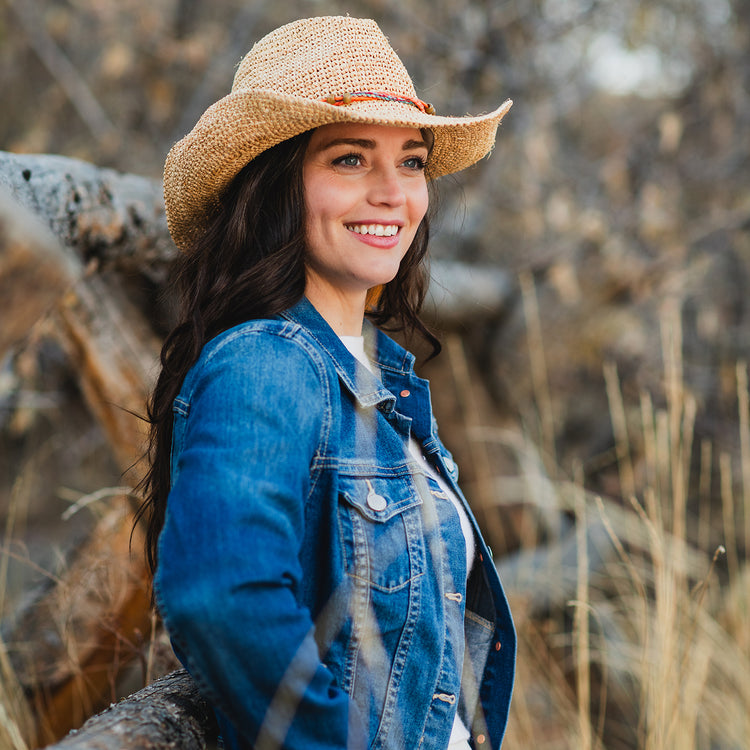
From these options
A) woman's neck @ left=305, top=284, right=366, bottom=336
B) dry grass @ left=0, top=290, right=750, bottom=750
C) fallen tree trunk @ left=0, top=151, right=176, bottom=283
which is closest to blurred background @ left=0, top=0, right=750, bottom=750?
dry grass @ left=0, top=290, right=750, bottom=750

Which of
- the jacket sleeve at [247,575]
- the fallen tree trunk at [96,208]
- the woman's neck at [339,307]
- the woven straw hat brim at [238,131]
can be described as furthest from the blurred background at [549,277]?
the jacket sleeve at [247,575]

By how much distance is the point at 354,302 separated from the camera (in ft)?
5.14

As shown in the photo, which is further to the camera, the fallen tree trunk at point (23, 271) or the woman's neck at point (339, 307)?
the woman's neck at point (339, 307)

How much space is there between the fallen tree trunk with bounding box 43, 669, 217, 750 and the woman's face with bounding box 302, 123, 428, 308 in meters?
0.75

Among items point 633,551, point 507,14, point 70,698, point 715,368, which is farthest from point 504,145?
point 70,698

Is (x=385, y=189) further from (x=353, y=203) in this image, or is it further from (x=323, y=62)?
(x=323, y=62)

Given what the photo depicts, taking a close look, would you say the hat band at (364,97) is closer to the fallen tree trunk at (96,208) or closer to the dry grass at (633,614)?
the fallen tree trunk at (96,208)

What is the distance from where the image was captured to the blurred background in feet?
10.6

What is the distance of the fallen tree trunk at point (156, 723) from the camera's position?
3.32ft

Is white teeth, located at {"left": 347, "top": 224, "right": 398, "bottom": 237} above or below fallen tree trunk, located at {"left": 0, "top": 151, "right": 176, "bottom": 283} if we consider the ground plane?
below

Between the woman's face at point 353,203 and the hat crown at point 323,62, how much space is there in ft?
0.27

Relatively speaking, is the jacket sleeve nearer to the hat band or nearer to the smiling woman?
the smiling woman

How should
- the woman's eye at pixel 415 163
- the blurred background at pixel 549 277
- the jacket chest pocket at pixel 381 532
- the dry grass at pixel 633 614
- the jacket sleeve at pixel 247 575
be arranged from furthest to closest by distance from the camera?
the blurred background at pixel 549 277 < the dry grass at pixel 633 614 < the woman's eye at pixel 415 163 < the jacket chest pocket at pixel 381 532 < the jacket sleeve at pixel 247 575

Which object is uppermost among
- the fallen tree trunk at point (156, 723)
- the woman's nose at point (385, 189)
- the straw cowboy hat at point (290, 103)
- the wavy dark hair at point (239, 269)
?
the straw cowboy hat at point (290, 103)
